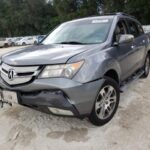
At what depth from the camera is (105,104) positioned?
3.46 m

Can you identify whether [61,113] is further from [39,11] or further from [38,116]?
[39,11]

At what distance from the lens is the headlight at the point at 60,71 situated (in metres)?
2.92

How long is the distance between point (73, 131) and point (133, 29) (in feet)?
9.04

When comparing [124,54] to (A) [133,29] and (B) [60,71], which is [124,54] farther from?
(B) [60,71]

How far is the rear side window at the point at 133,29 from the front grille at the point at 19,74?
256 cm

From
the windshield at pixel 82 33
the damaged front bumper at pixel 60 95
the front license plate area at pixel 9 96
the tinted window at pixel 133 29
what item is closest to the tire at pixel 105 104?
the damaged front bumper at pixel 60 95

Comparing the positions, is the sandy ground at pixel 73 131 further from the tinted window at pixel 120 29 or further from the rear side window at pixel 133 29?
the rear side window at pixel 133 29

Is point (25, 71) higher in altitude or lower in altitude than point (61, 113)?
higher

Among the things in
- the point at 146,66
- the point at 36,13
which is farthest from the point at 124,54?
the point at 36,13

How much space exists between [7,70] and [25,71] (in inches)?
14.2

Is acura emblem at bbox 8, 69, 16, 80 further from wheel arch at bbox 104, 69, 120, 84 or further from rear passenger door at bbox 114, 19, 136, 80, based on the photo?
rear passenger door at bbox 114, 19, 136, 80

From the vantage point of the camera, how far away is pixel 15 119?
3795 mm

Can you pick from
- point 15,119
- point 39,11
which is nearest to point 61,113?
point 15,119

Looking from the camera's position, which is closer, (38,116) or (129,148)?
(129,148)
